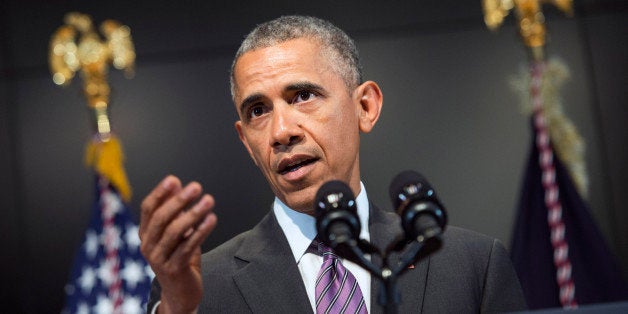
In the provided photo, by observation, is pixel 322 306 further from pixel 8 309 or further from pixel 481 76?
pixel 8 309

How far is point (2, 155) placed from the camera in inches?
140

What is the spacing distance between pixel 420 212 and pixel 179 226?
1.13 feet

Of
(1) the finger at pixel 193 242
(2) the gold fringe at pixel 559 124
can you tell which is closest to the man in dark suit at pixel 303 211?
(1) the finger at pixel 193 242

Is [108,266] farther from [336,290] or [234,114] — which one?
[336,290]

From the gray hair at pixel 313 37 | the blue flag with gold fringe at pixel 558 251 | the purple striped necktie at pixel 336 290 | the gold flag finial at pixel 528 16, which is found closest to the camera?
the purple striped necktie at pixel 336 290

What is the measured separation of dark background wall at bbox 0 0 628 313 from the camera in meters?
3.28

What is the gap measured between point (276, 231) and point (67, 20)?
7.90 feet

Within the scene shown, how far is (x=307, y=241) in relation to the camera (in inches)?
62.6

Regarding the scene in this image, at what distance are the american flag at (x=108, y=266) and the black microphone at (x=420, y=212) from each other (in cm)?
241

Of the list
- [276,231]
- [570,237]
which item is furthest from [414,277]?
[570,237]

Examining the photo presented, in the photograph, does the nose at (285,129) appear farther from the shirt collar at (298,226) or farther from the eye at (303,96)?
the shirt collar at (298,226)

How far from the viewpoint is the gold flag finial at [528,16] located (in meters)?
3.15

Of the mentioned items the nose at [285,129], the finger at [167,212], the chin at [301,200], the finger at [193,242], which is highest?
the nose at [285,129]

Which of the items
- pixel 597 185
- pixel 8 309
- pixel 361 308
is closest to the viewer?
pixel 361 308
